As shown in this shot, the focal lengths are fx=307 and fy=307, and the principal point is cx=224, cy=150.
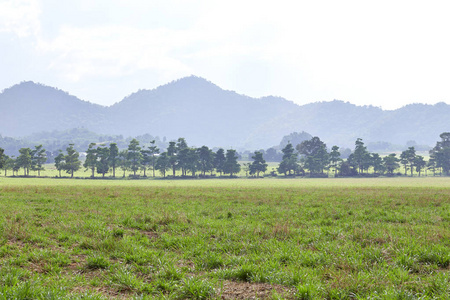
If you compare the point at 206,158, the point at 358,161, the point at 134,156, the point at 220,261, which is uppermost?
the point at 134,156

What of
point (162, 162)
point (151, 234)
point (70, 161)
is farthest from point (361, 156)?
point (151, 234)

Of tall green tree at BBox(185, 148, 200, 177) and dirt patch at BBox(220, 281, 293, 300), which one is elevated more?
tall green tree at BBox(185, 148, 200, 177)

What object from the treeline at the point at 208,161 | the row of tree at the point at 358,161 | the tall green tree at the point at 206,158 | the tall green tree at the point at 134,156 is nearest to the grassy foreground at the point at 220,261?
the treeline at the point at 208,161

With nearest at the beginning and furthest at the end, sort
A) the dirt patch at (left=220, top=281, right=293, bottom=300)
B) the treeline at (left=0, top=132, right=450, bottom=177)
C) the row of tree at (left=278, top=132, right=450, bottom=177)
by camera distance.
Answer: the dirt patch at (left=220, top=281, right=293, bottom=300), the treeline at (left=0, top=132, right=450, bottom=177), the row of tree at (left=278, top=132, right=450, bottom=177)

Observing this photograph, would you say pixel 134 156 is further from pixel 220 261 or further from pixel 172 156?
pixel 220 261

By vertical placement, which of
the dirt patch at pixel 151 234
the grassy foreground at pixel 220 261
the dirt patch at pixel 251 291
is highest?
the grassy foreground at pixel 220 261

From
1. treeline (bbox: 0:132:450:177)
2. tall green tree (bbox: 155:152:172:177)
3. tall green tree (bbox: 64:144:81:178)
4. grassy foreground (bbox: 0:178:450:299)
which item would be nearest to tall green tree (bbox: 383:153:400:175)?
treeline (bbox: 0:132:450:177)

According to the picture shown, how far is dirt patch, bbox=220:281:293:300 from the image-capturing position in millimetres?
6484

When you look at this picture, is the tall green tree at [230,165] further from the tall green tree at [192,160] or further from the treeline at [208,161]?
the tall green tree at [192,160]

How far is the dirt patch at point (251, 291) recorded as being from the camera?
6.48 meters

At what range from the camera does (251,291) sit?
6.80 m

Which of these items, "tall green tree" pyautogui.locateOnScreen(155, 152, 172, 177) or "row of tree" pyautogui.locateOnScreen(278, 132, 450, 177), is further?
"row of tree" pyautogui.locateOnScreen(278, 132, 450, 177)

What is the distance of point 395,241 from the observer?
32.0 ft

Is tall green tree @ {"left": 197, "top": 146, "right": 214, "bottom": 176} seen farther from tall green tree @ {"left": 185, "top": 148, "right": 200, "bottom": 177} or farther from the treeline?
tall green tree @ {"left": 185, "top": 148, "right": 200, "bottom": 177}
